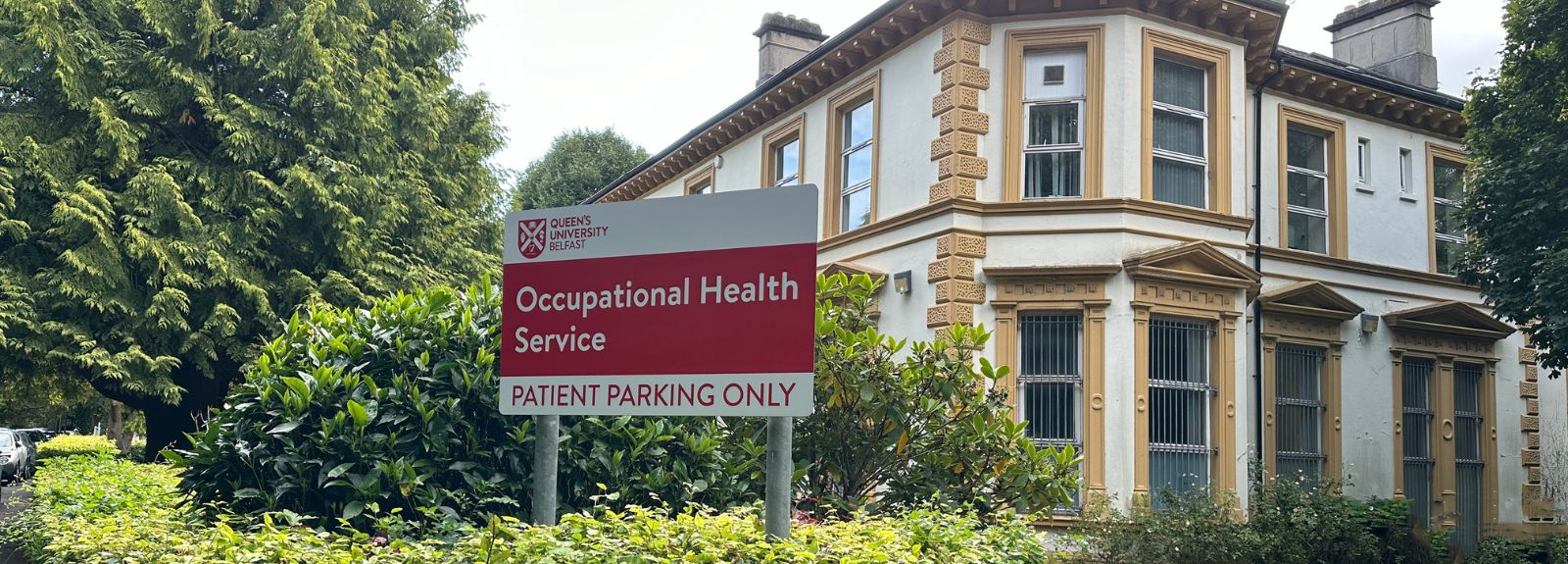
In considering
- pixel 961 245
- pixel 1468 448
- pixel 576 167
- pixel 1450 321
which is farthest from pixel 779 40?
pixel 576 167

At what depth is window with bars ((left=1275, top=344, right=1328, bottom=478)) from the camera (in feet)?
62.5

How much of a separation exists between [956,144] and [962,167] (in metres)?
0.31

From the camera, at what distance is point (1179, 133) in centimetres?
1691

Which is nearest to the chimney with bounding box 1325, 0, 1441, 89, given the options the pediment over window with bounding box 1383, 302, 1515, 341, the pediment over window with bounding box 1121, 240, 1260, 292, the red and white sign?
the pediment over window with bounding box 1383, 302, 1515, 341

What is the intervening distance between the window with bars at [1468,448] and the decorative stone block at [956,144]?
37.8 ft

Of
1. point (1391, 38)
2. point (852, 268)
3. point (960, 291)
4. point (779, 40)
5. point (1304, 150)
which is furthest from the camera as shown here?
point (779, 40)

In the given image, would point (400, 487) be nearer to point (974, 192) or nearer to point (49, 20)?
point (974, 192)

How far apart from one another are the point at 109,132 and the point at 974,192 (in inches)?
537

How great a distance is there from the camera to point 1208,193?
55.7ft

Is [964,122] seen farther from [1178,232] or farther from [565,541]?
[565,541]

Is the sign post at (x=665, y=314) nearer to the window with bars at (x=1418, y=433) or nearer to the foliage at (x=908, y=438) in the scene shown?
the foliage at (x=908, y=438)

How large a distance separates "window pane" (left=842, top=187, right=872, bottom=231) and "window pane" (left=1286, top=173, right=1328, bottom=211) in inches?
276

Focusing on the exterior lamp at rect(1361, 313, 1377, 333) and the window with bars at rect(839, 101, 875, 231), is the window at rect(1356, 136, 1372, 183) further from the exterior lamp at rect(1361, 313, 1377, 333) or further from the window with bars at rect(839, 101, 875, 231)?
the window with bars at rect(839, 101, 875, 231)

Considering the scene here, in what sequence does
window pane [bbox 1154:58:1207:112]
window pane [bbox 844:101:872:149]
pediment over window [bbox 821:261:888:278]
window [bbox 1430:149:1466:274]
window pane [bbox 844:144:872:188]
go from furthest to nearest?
window [bbox 1430:149:1466:274]
window pane [bbox 844:101:872:149]
window pane [bbox 844:144:872:188]
pediment over window [bbox 821:261:888:278]
window pane [bbox 1154:58:1207:112]
